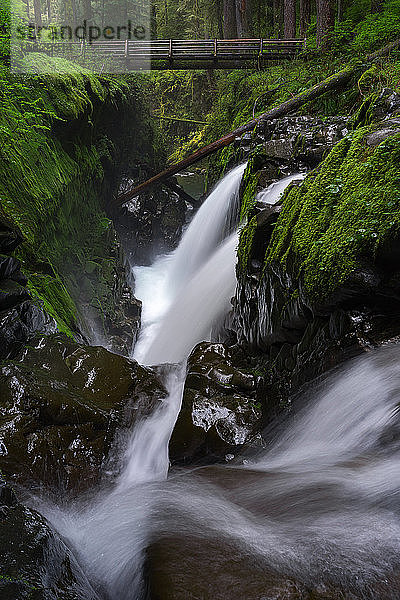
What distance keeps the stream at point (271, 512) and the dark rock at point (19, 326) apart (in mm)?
1700

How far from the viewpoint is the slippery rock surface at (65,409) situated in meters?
3.75

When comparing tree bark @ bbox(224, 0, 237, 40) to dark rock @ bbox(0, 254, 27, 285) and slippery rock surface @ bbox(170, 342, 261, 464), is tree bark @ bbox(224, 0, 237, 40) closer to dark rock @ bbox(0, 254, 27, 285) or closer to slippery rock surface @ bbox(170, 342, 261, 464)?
dark rock @ bbox(0, 254, 27, 285)

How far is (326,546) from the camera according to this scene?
2.01 m

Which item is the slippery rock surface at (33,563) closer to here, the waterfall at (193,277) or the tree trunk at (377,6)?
the waterfall at (193,277)

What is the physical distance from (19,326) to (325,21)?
13086 millimetres

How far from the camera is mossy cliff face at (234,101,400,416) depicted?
10.8ft

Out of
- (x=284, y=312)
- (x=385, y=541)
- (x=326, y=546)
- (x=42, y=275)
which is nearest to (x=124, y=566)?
(x=326, y=546)

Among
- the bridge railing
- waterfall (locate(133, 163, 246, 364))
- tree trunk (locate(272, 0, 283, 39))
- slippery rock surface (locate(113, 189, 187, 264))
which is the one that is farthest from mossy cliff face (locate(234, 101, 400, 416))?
tree trunk (locate(272, 0, 283, 39))

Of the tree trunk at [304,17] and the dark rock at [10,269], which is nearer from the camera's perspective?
the dark rock at [10,269]

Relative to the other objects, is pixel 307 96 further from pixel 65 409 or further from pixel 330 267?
pixel 65 409

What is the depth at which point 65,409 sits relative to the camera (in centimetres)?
411

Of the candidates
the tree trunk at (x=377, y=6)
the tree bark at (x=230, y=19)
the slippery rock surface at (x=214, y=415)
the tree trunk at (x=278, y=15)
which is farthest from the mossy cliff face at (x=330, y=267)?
the tree trunk at (x=278, y=15)

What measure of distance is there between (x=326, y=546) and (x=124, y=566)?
105 centimetres

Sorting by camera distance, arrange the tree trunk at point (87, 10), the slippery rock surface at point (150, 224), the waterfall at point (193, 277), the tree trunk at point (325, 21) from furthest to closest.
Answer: the tree trunk at point (87, 10) → the slippery rock surface at point (150, 224) → the tree trunk at point (325, 21) → the waterfall at point (193, 277)
